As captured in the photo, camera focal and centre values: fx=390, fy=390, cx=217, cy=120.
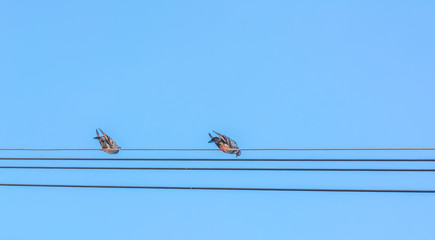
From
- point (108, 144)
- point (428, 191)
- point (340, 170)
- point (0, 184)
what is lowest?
point (428, 191)

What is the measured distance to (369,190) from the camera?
28.4ft

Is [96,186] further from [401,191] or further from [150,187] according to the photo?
[401,191]

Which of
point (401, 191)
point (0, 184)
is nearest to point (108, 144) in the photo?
point (0, 184)

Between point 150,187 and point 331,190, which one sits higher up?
point 150,187

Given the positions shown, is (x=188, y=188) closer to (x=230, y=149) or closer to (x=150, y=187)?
(x=150, y=187)

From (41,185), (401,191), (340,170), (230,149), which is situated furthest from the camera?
(230,149)

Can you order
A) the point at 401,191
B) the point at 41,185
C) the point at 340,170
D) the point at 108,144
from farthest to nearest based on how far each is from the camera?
1. the point at 108,144
2. the point at 41,185
3. the point at 340,170
4. the point at 401,191

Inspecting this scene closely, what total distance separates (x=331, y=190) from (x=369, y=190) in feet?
2.93

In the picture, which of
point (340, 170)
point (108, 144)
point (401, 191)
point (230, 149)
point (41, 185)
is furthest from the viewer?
point (108, 144)

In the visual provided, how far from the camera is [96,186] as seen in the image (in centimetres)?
948

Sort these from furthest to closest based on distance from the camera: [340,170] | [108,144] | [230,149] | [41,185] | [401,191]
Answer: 1. [108,144]
2. [230,149]
3. [41,185]
4. [340,170]
5. [401,191]

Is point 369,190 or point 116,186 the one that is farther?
point 116,186

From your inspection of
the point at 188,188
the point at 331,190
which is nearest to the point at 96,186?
the point at 188,188

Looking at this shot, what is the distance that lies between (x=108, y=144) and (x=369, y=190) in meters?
7.68
